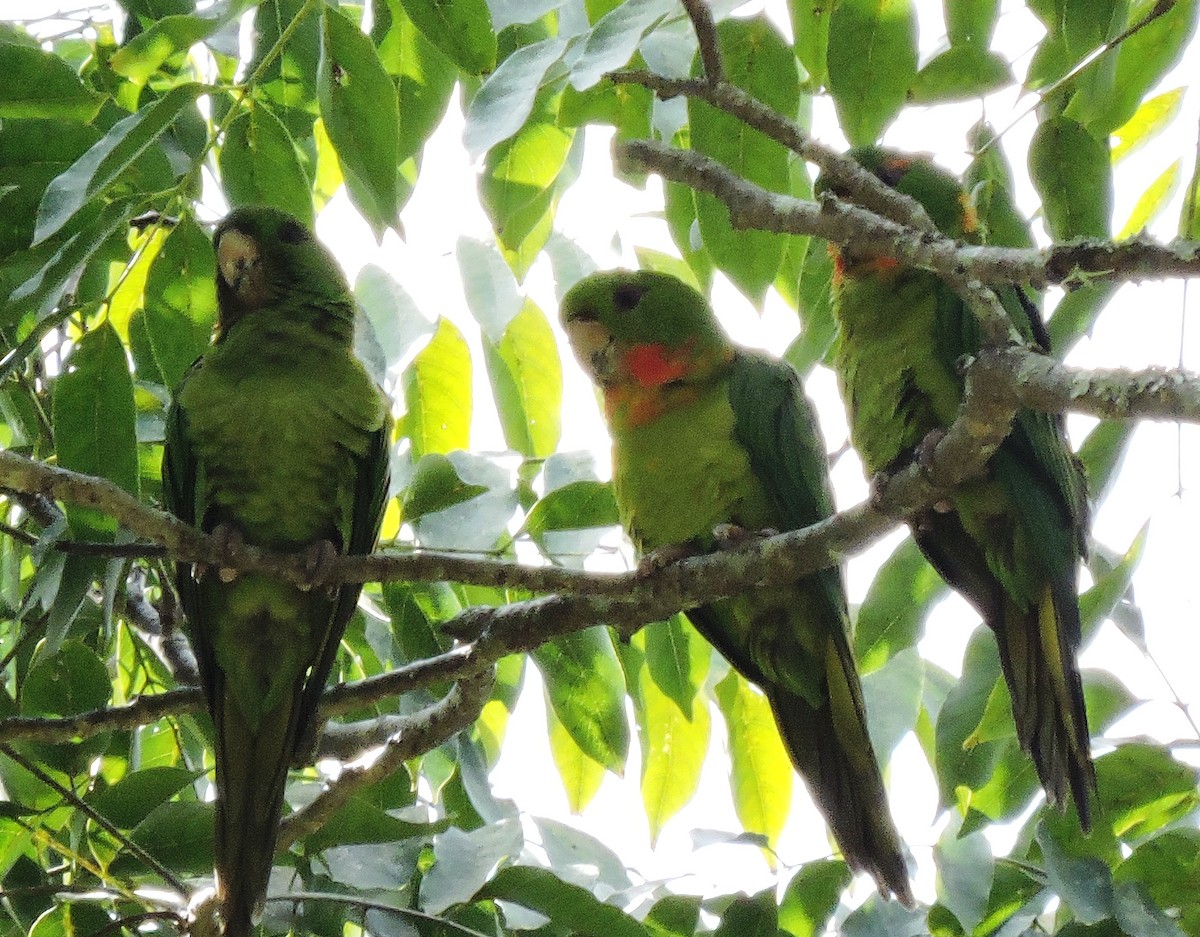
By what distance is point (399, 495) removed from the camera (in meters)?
2.44

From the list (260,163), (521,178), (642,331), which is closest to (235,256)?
(260,163)

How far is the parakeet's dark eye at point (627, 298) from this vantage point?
8.94ft

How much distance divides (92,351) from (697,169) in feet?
3.50

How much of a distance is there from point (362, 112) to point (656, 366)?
3.14 feet

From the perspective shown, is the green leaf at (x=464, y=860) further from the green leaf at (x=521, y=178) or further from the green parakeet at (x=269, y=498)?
the green leaf at (x=521, y=178)

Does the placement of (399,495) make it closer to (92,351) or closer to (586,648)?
(586,648)

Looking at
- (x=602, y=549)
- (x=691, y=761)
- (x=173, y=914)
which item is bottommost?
(x=173, y=914)

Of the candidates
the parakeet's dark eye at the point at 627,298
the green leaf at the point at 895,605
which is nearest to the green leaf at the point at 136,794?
the green leaf at the point at 895,605

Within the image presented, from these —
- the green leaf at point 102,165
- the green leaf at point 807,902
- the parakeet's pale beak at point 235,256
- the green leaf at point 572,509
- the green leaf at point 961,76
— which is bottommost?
the green leaf at point 807,902

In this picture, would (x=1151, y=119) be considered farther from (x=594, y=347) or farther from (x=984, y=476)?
(x=594, y=347)

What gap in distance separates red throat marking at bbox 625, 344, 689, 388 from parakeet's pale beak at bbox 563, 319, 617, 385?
Answer: 62 millimetres

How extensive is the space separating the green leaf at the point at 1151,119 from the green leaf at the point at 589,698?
151cm

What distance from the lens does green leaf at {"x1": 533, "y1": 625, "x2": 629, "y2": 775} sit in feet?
7.78

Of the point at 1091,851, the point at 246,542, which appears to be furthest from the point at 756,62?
the point at 1091,851
